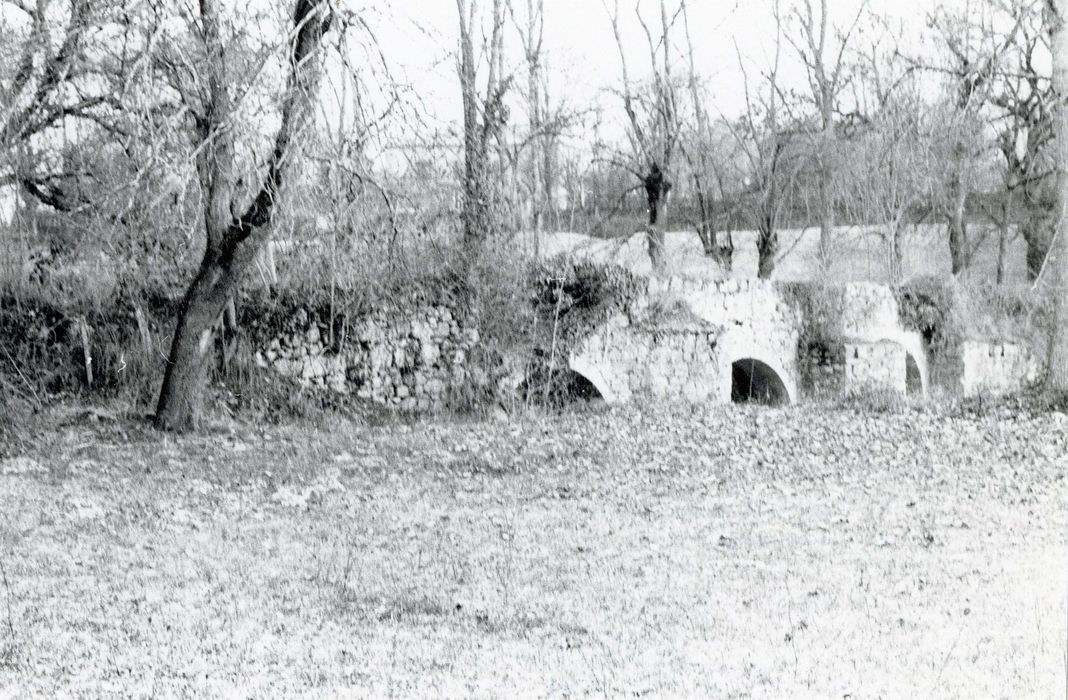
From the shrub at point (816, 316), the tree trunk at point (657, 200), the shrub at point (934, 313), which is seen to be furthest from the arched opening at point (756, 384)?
the shrub at point (934, 313)

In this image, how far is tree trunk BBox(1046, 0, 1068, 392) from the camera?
1042 centimetres

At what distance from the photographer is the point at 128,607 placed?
5699 mm

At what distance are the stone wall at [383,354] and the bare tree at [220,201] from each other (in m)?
2.88

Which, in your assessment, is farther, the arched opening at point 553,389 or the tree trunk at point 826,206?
the tree trunk at point 826,206

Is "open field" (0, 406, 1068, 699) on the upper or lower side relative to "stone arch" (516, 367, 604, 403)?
lower

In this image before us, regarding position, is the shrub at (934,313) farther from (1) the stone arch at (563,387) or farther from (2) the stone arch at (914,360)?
(1) the stone arch at (563,387)

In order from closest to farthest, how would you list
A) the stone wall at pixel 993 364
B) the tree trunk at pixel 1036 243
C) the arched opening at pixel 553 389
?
the arched opening at pixel 553 389 < the stone wall at pixel 993 364 < the tree trunk at pixel 1036 243

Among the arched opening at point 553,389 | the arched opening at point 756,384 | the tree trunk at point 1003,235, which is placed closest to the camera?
the arched opening at point 553,389

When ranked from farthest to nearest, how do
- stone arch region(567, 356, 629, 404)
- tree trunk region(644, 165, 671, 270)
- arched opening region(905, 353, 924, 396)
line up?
arched opening region(905, 353, 924, 396)
tree trunk region(644, 165, 671, 270)
stone arch region(567, 356, 629, 404)

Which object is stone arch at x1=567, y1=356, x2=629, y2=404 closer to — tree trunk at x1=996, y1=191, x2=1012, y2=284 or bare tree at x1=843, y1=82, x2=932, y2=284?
bare tree at x1=843, y1=82, x2=932, y2=284

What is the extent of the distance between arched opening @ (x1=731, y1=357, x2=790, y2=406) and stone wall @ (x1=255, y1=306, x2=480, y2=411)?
593 cm

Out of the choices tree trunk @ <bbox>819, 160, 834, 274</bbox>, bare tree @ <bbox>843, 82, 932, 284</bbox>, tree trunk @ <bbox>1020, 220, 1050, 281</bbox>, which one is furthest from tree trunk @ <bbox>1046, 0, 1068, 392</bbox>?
tree trunk @ <bbox>819, 160, 834, 274</bbox>

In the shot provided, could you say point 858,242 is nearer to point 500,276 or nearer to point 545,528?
point 500,276

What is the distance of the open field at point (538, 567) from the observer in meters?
4.56
